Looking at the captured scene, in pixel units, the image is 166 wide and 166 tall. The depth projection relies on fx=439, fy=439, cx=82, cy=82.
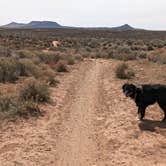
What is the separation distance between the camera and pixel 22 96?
14.5 metres

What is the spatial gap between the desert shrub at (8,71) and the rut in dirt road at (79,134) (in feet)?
13.8

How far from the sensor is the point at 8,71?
20.3 m

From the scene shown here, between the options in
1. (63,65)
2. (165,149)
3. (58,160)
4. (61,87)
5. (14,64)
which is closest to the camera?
(58,160)

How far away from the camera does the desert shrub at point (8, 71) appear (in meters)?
19.9

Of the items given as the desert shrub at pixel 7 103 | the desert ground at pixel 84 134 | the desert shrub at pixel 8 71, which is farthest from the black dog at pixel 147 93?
the desert shrub at pixel 8 71

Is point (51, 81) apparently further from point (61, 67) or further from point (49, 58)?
point (49, 58)

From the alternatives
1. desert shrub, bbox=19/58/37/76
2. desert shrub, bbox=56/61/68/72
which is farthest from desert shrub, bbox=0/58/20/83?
desert shrub, bbox=56/61/68/72

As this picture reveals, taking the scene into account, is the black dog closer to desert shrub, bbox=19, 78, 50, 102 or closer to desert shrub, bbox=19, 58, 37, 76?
desert shrub, bbox=19, 78, 50, 102

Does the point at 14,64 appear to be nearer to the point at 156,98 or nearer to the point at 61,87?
the point at 61,87

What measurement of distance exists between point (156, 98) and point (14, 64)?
1199cm

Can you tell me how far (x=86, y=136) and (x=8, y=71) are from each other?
10.5 m

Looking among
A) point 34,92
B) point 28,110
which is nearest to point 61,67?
point 34,92

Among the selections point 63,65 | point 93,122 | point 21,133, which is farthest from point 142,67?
point 21,133

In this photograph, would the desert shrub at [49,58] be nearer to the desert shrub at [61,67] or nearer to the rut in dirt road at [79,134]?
the desert shrub at [61,67]
